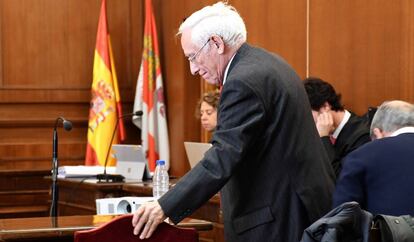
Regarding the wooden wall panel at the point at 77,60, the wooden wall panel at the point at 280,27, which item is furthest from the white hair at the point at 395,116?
the wooden wall panel at the point at 77,60

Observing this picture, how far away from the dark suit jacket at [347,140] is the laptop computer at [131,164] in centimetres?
204

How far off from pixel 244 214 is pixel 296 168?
0.82 feet

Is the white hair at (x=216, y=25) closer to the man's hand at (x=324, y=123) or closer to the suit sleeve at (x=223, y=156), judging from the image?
the suit sleeve at (x=223, y=156)

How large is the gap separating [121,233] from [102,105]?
18.1ft

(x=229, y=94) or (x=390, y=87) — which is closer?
(x=229, y=94)

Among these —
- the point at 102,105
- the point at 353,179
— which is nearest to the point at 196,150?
the point at 102,105

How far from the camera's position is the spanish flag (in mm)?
8211

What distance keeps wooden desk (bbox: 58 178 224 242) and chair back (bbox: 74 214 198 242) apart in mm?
2726

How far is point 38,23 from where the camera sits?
837cm

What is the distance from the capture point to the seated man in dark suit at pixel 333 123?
5031 millimetres

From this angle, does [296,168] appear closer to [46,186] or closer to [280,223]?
[280,223]

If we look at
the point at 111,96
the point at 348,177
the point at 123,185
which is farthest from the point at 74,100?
the point at 348,177

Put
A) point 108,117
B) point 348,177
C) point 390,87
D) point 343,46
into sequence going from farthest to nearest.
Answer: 1. point 108,117
2. point 343,46
3. point 390,87
4. point 348,177

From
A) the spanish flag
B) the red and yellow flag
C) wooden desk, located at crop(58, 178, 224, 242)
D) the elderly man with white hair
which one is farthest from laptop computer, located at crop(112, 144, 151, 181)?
the elderly man with white hair
